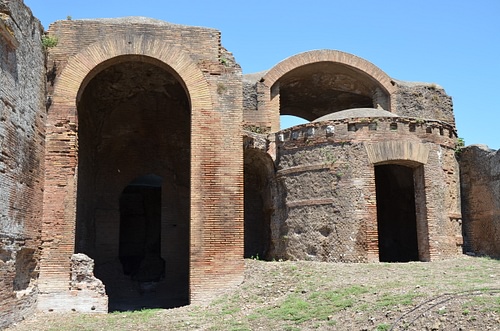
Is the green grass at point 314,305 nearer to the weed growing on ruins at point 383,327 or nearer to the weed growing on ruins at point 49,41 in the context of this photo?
the weed growing on ruins at point 383,327

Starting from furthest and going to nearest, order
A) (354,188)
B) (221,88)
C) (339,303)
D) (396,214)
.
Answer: (396,214) < (354,188) < (221,88) < (339,303)

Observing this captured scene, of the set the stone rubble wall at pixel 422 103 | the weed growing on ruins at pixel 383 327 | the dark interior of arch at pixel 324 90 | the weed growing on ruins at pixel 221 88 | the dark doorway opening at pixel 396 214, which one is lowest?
the weed growing on ruins at pixel 383 327

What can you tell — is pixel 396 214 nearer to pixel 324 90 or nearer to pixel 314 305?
pixel 324 90

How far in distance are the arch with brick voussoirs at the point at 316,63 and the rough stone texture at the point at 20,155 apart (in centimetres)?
717

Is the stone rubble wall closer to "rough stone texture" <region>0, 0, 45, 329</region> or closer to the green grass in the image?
the green grass

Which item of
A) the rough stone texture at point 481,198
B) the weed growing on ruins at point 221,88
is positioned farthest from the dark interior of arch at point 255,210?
the rough stone texture at point 481,198

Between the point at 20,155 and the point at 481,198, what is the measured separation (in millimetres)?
11329

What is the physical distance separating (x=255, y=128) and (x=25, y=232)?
7.65 m

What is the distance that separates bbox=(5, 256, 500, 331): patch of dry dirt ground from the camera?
24.1 ft

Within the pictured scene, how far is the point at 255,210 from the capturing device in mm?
16750

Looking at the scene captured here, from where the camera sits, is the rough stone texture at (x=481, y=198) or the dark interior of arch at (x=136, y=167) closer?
the rough stone texture at (x=481, y=198)

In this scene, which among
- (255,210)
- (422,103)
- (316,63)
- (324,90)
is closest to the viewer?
(255,210)

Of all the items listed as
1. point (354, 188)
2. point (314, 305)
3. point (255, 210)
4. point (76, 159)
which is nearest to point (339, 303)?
point (314, 305)

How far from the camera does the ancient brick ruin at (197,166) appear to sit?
35.2 feet
